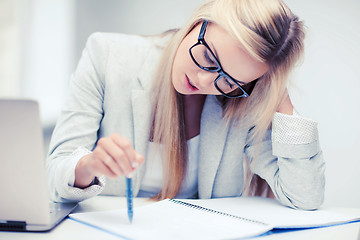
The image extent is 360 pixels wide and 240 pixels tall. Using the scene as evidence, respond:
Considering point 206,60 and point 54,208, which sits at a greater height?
point 206,60

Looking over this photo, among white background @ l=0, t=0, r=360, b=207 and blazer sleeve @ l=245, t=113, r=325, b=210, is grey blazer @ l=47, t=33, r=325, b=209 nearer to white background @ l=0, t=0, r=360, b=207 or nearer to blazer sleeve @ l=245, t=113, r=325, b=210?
blazer sleeve @ l=245, t=113, r=325, b=210

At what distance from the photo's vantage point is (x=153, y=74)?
117cm

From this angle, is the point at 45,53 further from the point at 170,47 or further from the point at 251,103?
the point at 251,103

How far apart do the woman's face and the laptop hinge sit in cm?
50

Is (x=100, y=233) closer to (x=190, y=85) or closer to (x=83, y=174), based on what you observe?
(x=83, y=174)

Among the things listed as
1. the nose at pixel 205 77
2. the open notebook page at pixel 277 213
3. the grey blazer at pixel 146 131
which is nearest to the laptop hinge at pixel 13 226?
the grey blazer at pixel 146 131

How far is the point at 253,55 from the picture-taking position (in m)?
0.92

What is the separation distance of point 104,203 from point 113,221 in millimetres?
213

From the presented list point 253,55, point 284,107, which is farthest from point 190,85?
point 284,107

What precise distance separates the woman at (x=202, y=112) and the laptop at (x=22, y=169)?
0.19 metres

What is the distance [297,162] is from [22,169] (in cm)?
72

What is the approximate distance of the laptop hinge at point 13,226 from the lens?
69cm

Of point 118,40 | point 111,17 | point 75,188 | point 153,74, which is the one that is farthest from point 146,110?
point 111,17

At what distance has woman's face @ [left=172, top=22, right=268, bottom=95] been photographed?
36.4 inches
